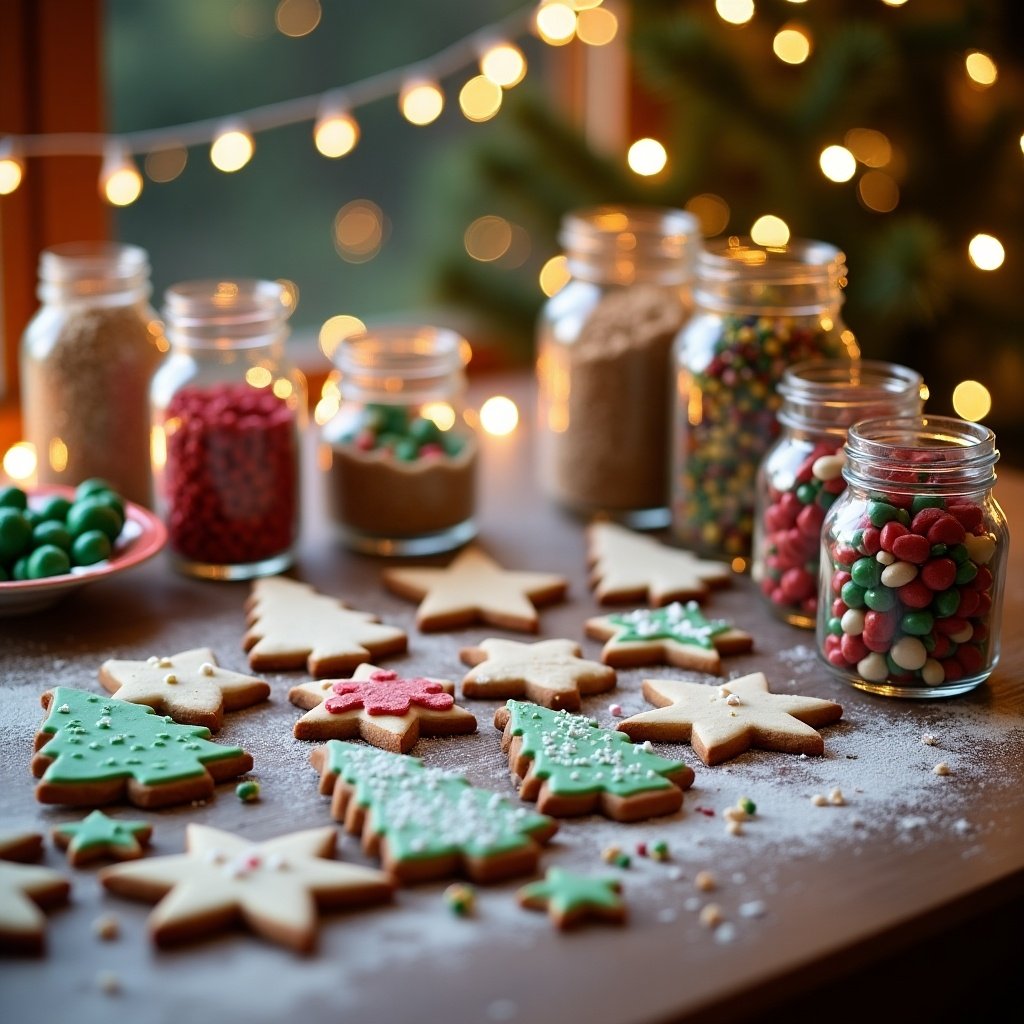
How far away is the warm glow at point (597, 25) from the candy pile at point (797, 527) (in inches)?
49.0

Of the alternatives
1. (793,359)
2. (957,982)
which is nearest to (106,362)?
(793,359)

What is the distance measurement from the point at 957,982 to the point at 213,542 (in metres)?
0.82

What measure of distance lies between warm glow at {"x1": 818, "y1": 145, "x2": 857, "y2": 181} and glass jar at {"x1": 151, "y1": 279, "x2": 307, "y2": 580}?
0.77 m

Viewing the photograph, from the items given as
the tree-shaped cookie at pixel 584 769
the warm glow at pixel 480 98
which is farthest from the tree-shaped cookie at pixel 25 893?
the warm glow at pixel 480 98

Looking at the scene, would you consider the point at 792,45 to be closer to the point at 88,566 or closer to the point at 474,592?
the point at 474,592

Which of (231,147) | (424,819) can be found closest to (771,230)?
(231,147)

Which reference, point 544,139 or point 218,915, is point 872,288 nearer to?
point 544,139

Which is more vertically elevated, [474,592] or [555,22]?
[555,22]

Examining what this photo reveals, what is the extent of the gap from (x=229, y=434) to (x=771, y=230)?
3.16 feet

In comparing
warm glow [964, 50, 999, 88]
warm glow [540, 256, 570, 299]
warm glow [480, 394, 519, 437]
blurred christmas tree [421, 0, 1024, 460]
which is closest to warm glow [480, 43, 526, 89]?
blurred christmas tree [421, 0, 1024, 460]

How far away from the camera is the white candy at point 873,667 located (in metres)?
1.13

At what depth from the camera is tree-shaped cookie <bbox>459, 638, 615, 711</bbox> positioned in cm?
113

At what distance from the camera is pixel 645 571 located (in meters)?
1.40

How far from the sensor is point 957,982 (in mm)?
970
